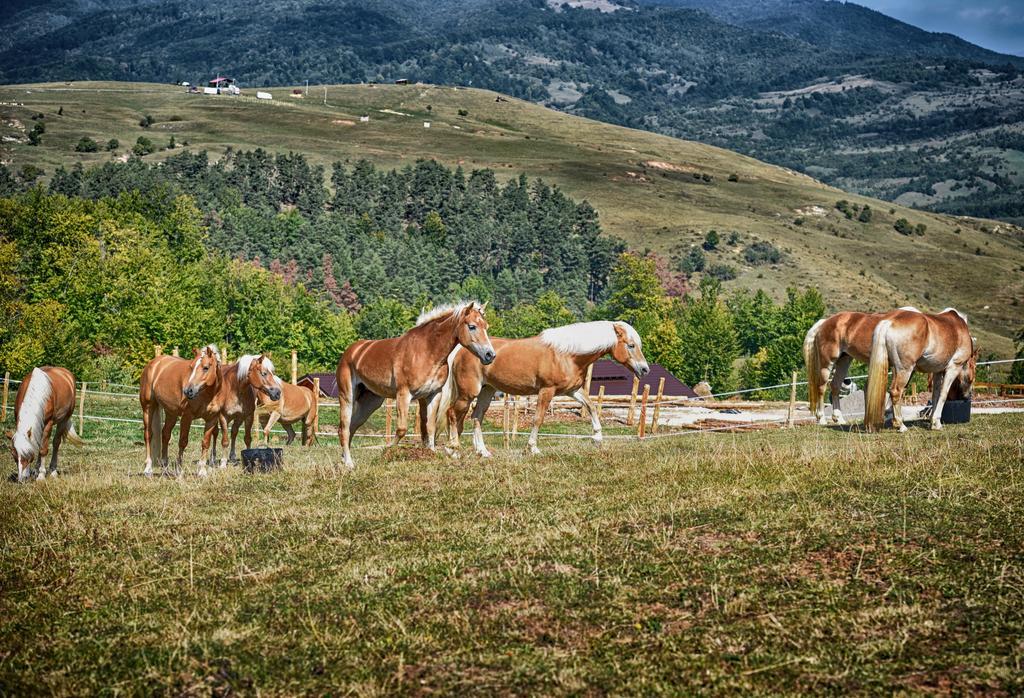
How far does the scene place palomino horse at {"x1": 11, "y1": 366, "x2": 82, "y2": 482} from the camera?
61.4 ft

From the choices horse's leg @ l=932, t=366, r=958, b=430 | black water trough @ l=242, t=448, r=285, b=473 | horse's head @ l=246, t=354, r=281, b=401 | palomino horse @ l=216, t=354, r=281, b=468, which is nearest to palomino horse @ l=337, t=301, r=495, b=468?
black water trough @ l=242, t=448, r=285, b=473

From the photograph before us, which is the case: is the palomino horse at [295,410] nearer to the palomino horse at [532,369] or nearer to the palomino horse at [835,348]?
the palomino horse at [532,369]

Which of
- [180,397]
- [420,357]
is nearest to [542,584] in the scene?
[420,357]

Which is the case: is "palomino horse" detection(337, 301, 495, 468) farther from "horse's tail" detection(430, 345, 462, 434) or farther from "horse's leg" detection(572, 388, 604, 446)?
"horse's leg" detection(572, 388, 604, 446)

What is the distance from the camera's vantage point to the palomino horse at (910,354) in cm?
2203

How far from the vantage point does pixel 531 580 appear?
944 cm

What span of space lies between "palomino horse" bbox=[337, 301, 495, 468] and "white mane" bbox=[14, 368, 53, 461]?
5.91m

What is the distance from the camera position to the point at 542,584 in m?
9.34

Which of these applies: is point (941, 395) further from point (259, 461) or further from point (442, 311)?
→ point (259, 461)

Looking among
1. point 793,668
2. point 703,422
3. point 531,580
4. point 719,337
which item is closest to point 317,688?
point 531,580

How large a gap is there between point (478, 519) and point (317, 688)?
5.00 m

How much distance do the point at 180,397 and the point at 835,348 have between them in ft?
56.1

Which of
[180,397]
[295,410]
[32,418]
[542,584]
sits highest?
[180,397]

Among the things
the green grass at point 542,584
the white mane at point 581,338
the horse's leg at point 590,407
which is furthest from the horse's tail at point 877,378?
the green grass at point 542,584
